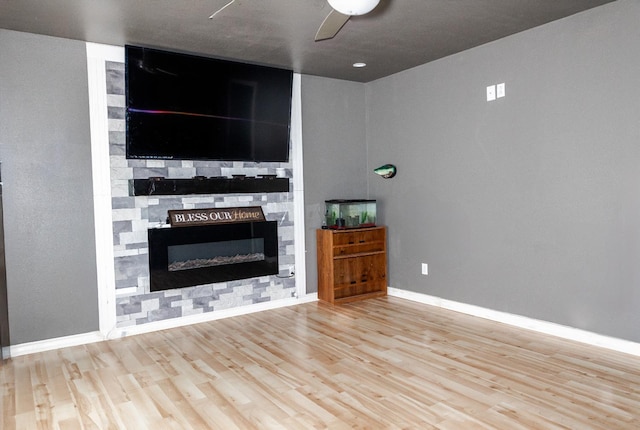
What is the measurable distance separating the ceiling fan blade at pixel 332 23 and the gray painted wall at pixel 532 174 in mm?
1829

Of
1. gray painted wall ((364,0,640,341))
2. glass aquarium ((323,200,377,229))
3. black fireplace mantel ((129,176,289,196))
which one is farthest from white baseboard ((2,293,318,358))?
gray painted wall ((364,0,640,341))

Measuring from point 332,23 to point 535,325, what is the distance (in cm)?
286

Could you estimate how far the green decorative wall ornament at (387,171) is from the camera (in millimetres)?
5014

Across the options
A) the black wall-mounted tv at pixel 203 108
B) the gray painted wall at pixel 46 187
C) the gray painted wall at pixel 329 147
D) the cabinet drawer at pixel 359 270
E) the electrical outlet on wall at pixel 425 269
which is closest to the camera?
the gray painted wall at pixel 46 187

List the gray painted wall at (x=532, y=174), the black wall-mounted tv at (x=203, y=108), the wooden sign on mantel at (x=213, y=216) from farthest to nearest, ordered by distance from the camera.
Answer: the wooden sign on mantel at (x=213, y=216) < the black wall-mounted tv at (x=203, y=108) < the gray painted wall at (x=532, y=174)

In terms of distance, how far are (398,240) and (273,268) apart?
4.66ft

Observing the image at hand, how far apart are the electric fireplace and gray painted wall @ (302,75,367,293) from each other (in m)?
0.53

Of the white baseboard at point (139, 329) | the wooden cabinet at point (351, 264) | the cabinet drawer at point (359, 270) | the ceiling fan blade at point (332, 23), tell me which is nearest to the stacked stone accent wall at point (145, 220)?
the white baseboard at point (139, 329)

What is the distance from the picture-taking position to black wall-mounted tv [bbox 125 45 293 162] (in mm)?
3869

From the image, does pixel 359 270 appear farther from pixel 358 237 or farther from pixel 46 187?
pixel 46 187

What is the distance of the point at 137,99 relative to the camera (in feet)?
12.6

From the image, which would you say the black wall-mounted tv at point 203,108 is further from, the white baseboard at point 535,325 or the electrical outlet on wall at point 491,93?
the white baseboard at point 535,325

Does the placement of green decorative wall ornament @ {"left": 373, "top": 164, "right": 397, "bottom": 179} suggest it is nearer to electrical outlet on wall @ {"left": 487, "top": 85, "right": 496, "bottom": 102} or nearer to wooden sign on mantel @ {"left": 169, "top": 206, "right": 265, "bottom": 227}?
electrical outlet on wall @ {"left": 487, "top": 85, "right": 496, "bottom": 102}

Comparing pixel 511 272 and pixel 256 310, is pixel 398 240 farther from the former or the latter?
pixel 256 310
